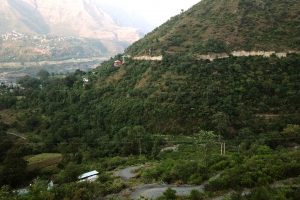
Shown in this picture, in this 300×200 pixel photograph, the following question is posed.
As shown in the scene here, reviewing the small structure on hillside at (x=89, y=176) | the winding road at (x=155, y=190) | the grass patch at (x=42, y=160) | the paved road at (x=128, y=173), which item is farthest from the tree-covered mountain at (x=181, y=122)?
the grass patch at (x=42, y=160)

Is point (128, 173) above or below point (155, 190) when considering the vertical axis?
below

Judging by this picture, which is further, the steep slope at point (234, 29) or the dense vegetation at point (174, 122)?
the steep slope at point (234, 29)

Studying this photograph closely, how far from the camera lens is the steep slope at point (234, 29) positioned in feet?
188

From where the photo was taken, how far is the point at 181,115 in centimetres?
4881

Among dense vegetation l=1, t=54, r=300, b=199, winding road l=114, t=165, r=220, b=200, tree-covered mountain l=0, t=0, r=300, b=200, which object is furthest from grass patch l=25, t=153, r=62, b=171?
winding road l=114, t=165, r=220, b=200

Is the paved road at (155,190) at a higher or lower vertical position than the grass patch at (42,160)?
higher

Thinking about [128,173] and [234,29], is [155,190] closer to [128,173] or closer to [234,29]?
[128,173]

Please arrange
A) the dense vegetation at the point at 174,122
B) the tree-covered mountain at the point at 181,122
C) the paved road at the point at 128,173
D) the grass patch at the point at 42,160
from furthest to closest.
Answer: the grass patch at the point at 42,160, the paved road at the point at 128,173, the dense vegetation at the point at 174,122, the tree-covered mountain at the point at 181,122

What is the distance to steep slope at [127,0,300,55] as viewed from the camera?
57.4 meters

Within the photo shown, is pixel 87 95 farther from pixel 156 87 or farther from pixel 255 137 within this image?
pixel 255 137

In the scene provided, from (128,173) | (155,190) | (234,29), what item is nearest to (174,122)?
(128,173)

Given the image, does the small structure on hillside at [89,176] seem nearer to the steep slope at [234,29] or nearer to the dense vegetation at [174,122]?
the dense vegetation at [174,122]

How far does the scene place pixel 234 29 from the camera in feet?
201

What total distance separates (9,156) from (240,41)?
108 feet
